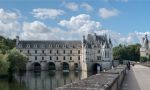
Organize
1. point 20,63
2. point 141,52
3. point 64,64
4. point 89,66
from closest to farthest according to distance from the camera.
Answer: point 20,63 → point 89,66 → point 64,64 → point 141,52

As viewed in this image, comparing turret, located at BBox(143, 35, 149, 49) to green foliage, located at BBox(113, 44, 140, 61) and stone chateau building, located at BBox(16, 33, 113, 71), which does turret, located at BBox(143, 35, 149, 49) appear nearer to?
green foliage, located at BBox(113, 44, 140, 61)

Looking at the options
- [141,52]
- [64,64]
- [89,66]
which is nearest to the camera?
[89,66]

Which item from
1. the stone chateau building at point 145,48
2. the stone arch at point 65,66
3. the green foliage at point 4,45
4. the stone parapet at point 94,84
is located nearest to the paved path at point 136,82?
the stone parapet at point 94,84

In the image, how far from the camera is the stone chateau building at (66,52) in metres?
112

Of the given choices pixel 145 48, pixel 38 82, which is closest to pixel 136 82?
pixel 38 82

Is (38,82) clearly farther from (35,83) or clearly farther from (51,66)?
(51,66)

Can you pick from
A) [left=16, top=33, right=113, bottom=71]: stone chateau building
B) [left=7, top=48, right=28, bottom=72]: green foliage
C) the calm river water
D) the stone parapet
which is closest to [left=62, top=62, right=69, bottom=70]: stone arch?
[left=16, top=33, right=113, bottom=71]: stone chateau building

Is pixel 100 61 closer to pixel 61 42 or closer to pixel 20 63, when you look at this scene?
pixel 61 42

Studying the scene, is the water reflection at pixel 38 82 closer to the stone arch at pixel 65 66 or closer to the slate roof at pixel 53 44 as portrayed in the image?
the slate roof at pixel 53 44

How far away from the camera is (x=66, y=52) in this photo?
116 metres

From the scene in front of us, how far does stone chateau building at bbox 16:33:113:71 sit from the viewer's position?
11206 cm

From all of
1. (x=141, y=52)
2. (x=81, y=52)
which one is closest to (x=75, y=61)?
(x=81, y=52)

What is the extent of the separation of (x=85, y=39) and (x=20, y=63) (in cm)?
4515

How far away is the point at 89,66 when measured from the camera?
361 feet
